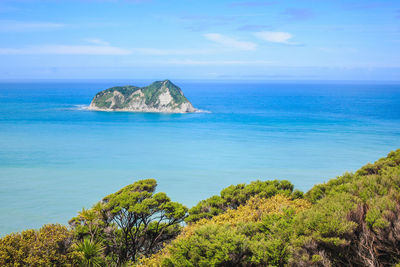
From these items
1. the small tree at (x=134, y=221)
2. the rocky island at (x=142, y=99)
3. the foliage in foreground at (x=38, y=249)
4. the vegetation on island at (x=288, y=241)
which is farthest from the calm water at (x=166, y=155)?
the rocky island at (x=142, y=99)

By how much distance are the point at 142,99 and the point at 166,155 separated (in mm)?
64883

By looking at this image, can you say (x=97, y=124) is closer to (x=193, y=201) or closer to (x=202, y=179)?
(x=202, y=179)

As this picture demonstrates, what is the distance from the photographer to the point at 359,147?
45.3m

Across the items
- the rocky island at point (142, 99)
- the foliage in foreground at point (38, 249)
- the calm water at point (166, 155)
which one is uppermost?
the rocky island at point (142, 99)

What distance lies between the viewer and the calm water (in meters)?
28.2

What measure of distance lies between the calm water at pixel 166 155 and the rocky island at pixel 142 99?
84.6 ft

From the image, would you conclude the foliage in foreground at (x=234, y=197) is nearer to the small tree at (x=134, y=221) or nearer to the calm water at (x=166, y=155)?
the small tree at (x=134, y=221)

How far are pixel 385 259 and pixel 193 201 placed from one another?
67.7ft

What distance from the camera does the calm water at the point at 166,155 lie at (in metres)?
28.2

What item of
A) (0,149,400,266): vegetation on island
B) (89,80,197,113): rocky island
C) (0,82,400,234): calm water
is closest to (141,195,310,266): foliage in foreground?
(0,149,400,266): vegetation on island

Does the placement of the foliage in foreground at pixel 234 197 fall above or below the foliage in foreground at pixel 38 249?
below

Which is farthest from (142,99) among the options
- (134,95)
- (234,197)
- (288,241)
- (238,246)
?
(288,241)

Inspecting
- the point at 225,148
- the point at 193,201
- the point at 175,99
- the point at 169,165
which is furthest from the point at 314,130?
the point at 175,99

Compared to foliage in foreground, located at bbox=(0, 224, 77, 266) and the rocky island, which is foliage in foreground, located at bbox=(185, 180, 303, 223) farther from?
the rocky island
